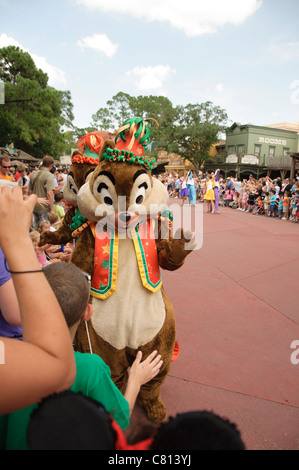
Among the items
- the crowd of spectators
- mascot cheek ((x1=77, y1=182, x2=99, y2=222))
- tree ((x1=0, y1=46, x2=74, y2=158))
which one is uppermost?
tree ((x1=0, y1=46, x2=74, y2=158))

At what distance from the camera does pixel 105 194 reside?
192 cm

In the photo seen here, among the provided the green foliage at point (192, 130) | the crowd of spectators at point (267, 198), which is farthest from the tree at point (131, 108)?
the crowd of spectators at point (267, 198)

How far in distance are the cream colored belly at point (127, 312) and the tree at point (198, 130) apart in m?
33.6

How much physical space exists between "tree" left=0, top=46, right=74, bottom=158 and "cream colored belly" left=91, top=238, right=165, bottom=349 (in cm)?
2435

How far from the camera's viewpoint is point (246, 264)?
5801mm

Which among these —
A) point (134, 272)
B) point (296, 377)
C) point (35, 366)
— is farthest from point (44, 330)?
point (296, 377)

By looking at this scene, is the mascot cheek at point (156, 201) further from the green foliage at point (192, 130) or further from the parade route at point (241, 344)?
the green foliage at point (192, 130)

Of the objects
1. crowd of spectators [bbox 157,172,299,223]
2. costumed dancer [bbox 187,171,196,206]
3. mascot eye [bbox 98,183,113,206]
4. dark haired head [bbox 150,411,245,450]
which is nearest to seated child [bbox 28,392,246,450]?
dark haired head [bbox 150,411,245,450]

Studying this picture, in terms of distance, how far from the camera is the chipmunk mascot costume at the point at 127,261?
189 centimetres

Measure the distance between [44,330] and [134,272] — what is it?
1.28m

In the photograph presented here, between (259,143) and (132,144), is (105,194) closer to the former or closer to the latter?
(132,144)

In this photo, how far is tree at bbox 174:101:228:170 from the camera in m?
33.5

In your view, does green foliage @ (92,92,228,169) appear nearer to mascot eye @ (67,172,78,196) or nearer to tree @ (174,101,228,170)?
tree @ (174,101,228,170)

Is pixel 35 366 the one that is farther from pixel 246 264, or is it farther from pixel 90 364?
pixel 246 264
